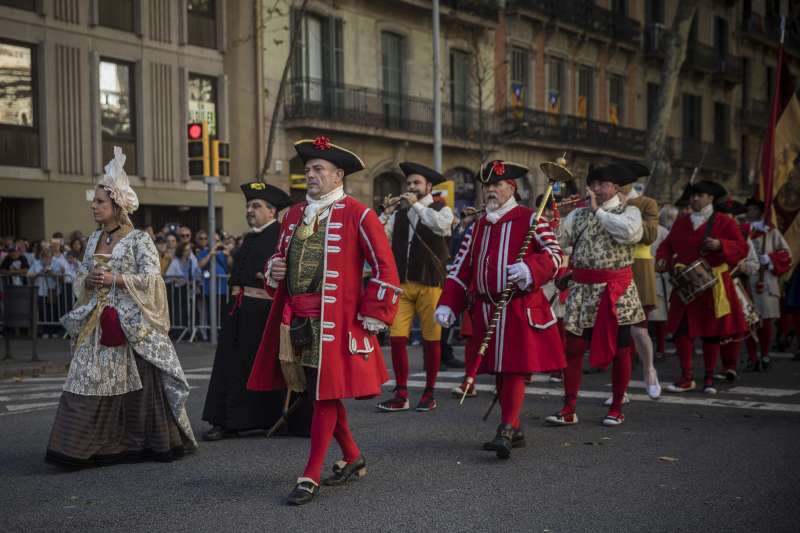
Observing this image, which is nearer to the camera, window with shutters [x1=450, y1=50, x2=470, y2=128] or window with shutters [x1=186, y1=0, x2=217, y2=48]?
window with shutters [x1=186, y1=0, x2=217, y2=48]

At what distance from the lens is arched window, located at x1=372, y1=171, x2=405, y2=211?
2831cm

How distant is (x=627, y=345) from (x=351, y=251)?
3115 mm

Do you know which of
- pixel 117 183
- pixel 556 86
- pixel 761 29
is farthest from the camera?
pixel 761 29

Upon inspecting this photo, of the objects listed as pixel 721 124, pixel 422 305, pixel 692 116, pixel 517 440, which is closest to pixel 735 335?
pixel 422 305

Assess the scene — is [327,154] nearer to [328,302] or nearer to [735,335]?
[328,302]

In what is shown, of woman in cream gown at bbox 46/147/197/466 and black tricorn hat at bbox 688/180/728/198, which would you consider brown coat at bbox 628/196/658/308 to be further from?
woman in cream gown at bbox 46/147/197/466

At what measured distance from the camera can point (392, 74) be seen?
28875 millimetres

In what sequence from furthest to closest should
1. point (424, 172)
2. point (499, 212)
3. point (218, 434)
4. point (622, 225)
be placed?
point (424, 172) → point (622, 225) → point (218, 434) → point (499, 212)

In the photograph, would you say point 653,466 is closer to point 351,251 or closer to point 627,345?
point 627,345

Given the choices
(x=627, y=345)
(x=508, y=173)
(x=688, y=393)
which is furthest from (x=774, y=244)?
(x=508, y=173)

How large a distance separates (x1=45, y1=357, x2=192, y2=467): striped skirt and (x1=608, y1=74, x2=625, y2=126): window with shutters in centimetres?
3338

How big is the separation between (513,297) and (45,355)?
31.2 feet

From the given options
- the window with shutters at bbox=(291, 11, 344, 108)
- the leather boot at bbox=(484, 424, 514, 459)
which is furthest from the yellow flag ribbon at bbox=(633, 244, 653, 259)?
the window with shutters at bbox=(291, 11, 344, 108)

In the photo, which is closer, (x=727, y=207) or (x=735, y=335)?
(x=735, y=335)
